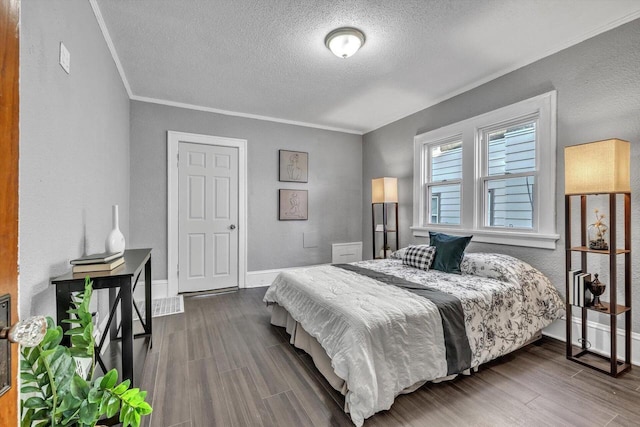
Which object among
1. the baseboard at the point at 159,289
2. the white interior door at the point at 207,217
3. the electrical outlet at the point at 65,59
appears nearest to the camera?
the electrical outlet at the point at 65,59

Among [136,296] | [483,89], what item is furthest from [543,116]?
[136,296]

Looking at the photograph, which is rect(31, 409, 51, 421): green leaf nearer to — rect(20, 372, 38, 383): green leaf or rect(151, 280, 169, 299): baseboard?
rect(20, 372, 38, 383): green leaf

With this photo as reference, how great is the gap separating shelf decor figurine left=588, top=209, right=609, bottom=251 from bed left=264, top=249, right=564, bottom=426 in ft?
1.73

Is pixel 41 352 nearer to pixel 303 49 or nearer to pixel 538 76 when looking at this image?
pixel 303 49

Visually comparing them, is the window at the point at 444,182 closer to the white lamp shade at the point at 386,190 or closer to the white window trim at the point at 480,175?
the white window trim at the point at 480,175

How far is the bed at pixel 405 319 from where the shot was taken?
5.28 ft

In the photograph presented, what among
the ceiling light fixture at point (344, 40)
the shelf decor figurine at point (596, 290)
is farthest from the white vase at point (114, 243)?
the shelf decor figurine at point (596, 290)

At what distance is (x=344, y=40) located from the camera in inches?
90.6

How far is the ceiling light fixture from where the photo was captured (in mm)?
2261

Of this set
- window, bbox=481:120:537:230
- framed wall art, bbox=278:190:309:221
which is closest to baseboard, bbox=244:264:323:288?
framed wall art, bbox=278:190:309:221

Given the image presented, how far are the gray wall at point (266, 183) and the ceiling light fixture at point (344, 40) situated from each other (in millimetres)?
2216

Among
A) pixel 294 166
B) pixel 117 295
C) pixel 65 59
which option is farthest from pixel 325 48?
pixel 117 295

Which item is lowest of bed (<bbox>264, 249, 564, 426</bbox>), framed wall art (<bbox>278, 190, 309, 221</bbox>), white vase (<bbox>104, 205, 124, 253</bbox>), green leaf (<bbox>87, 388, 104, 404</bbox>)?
bed (<bbox>264, 249, 564, 426</bbox>)

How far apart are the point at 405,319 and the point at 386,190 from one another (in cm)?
261
